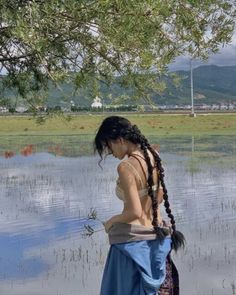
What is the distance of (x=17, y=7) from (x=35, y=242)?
25.8ft

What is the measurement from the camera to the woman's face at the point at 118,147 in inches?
217

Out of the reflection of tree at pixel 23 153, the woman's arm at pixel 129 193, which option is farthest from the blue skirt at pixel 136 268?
the reflection of tree at pixel 23 153

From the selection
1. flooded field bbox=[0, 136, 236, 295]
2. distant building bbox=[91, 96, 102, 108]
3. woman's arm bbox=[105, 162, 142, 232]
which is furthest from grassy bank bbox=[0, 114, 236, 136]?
woman's arm bbox=[105, 162, 142, 232]

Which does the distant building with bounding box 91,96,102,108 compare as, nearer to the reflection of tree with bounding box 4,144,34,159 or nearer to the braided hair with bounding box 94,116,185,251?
the braided hair with bounding box 94,116,185,251

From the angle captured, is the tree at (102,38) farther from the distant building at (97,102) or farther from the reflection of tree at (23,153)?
the reflection of tree at (23,153)

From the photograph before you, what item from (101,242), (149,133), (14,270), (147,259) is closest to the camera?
(147,259)

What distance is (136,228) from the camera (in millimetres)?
5496

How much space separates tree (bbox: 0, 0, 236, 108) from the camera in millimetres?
6082

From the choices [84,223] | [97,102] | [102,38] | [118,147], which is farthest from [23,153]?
[118,147]

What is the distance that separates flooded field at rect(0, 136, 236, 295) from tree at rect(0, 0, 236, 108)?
3.41m

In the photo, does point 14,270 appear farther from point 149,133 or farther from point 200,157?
point 149,133

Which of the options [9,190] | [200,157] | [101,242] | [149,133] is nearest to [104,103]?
[101,242]

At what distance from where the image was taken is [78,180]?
23.7m

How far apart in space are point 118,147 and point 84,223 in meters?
9.81
